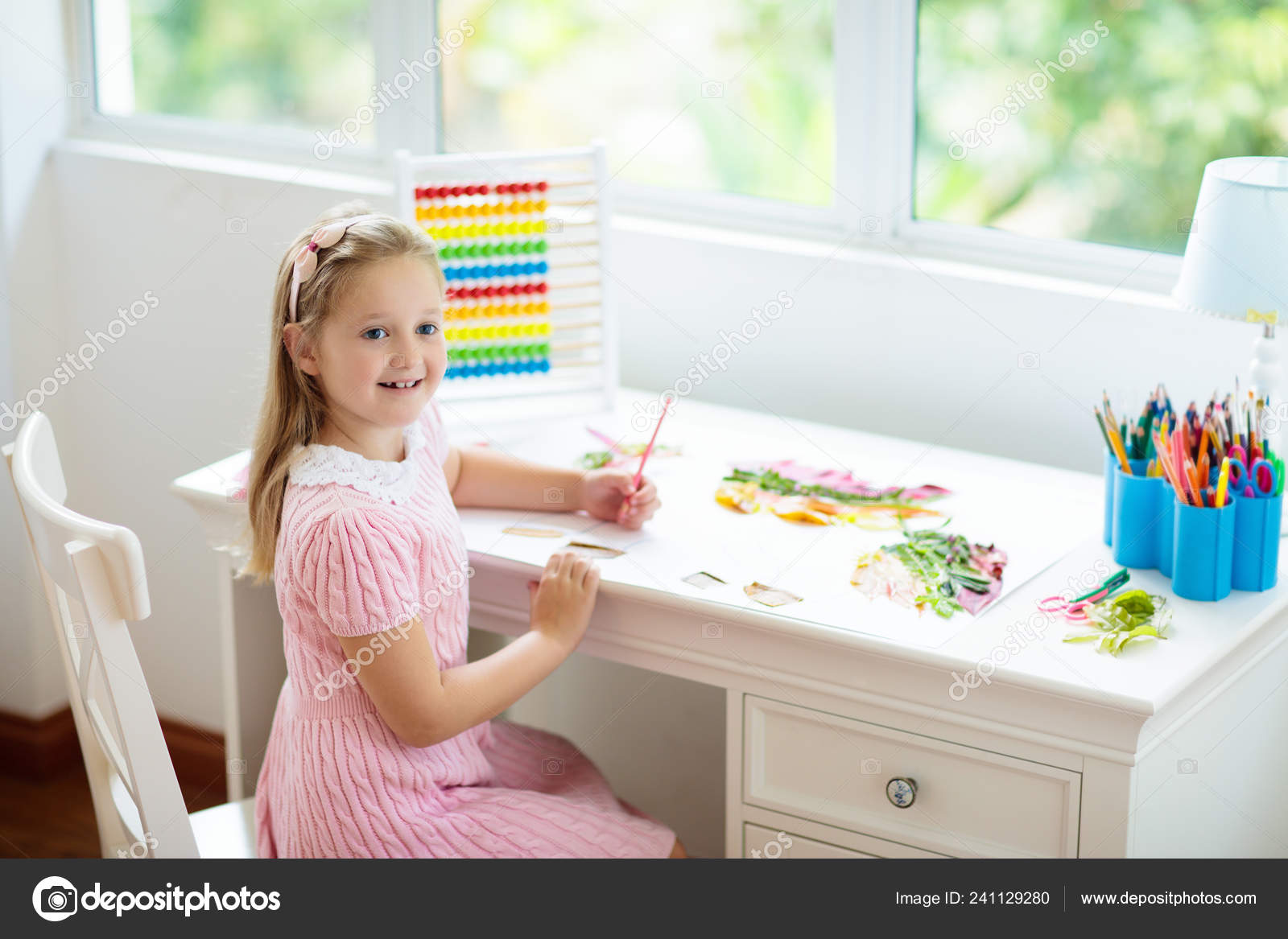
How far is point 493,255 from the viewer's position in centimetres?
202

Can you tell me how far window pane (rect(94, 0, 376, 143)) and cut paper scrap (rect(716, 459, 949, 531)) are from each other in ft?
3.43

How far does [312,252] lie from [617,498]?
0.46 meters

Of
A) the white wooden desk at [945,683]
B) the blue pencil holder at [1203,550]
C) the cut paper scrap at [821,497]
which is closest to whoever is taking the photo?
the white wooden desk at [945,683]

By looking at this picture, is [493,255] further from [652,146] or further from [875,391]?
[875,391]

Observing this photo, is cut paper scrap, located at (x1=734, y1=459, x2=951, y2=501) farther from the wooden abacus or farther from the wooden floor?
the wooden floor

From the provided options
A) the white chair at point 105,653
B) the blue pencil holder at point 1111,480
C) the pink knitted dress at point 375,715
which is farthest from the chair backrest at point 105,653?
the blue pencil holder at point 1111,480

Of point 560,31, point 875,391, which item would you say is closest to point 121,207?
point 560,31

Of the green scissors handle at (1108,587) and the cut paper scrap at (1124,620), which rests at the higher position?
the green scissors handle at (1108,587)

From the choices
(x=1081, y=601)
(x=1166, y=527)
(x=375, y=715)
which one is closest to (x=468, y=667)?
(x=375, y=715)

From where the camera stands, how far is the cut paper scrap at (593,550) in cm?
Result: 165

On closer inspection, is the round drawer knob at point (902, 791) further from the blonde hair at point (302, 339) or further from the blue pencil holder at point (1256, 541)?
the blonde hair at point (302, 339)

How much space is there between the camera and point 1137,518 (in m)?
1.59

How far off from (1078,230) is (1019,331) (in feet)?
0.54
